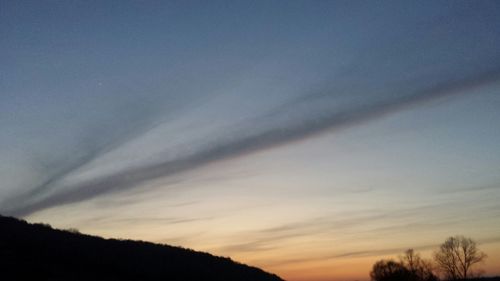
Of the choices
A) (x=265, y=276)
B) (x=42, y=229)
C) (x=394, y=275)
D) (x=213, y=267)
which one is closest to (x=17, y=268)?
(x=42, y=229)

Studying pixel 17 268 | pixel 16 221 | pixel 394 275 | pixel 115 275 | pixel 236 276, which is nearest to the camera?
pixel 17 268

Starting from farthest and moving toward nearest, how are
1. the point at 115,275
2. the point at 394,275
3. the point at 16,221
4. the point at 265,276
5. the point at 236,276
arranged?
the point at 394,275 < the point at 265,276 < the point at 236,276 < the point at 16,221 < the point at 115,275

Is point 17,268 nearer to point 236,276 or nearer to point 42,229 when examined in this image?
point 42,229

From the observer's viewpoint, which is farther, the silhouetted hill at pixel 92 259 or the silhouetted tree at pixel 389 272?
the silhouetted tree at pixel 389 272

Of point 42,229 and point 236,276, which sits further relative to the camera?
point 236,276

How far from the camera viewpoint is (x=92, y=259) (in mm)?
53312

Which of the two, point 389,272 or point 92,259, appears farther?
point 389,272

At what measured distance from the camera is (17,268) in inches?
1575

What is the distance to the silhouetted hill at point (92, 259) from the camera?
4228cm

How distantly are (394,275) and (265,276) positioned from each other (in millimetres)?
53598

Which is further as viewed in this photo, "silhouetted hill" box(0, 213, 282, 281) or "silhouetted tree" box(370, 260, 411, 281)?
"silhouetted tree" box(370, 260, 411, 281)

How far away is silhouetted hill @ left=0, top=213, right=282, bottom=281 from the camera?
42281mm

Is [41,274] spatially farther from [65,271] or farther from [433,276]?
[433,276]

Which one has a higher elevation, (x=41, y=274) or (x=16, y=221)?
(x=16, y=221)
